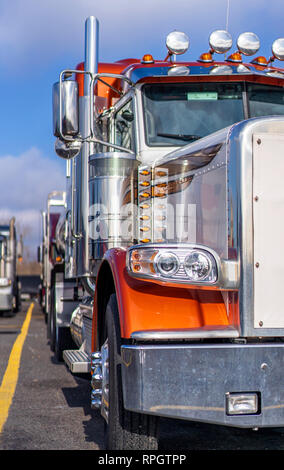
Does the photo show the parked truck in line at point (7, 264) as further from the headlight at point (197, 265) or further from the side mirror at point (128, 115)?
the headlight at point (197, 265)

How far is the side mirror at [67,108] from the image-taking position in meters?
4.95

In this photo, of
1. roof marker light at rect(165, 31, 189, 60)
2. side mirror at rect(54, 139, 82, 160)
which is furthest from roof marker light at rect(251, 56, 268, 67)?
side mirror at rect(54, 139, 82, 160)

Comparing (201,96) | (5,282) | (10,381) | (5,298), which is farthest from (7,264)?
(201,96)

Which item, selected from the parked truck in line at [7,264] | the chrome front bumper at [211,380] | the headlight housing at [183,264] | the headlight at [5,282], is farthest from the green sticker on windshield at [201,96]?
the headlight at [5,282]

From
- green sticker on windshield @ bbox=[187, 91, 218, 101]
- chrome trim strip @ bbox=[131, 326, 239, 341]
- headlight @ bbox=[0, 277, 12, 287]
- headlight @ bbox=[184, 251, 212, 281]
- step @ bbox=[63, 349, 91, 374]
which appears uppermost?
green sticker on windshield @ bbox=[187, 91, 218, 101]

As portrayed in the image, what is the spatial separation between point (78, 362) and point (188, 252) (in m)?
2.21

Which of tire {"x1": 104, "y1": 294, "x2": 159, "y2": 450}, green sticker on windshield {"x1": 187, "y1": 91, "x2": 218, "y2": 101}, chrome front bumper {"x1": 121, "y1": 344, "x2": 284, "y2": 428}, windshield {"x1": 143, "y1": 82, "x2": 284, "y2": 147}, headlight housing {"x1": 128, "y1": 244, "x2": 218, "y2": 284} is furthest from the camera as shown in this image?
green sticker on windshield {"x1": 187, "y1": 91, "x2": 218, "y2": 101}

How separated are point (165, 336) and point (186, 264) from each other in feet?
1.28

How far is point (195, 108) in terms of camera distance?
17.1 feet

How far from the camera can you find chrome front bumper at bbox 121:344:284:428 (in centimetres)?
338

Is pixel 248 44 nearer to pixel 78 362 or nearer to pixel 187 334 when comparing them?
pixel 78 362

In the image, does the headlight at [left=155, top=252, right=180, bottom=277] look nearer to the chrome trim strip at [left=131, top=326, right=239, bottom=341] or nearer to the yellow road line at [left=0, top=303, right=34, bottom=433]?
the chrome trim strip at [left=131, top=326, right=239, bottom=341]

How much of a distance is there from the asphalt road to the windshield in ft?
7.28
